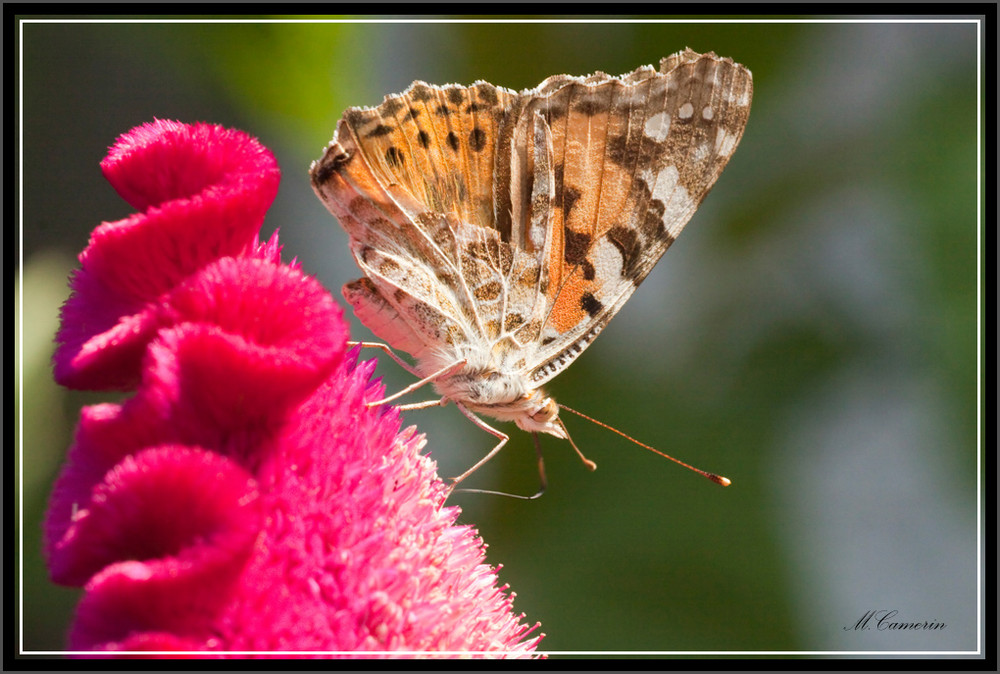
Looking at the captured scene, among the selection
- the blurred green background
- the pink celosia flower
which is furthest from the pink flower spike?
the blurred green background

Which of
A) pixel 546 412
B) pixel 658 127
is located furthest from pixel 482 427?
pixel 658 127

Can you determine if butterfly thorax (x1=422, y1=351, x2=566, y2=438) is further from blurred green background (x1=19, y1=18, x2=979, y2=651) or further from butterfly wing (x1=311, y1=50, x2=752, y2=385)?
blurred green background (x1=19, y1=18, x2=979, y2=651)

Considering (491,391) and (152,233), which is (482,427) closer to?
(491,391)

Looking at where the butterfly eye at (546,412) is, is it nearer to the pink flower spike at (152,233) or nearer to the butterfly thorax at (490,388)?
the butterfly thorax at (490,388)

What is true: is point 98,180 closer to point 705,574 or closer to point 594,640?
point 594,640
